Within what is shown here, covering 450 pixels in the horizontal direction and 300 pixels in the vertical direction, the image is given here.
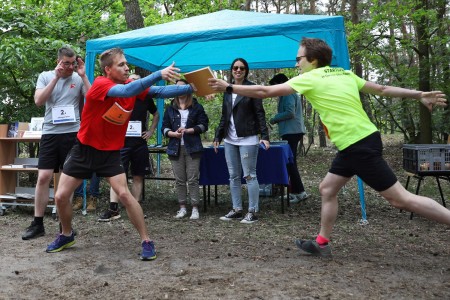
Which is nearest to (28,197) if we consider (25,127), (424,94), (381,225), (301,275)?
(25,127)

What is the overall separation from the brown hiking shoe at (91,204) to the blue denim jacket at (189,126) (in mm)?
1444

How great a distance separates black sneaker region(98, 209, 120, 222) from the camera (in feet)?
18.9

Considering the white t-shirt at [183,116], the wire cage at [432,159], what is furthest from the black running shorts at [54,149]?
the wire cage at [432,159]

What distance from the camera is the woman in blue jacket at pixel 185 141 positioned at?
231 inches

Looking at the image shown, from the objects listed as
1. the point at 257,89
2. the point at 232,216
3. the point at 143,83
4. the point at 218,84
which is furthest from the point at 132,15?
the point at 257,89

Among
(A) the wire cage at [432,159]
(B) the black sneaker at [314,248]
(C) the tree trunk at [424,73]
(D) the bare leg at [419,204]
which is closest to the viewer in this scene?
(D) the bare leg at [419,204]

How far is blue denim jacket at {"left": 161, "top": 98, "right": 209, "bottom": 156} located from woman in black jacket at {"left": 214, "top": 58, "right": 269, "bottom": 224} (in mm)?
330

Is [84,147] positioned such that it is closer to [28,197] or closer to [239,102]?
[239,102]

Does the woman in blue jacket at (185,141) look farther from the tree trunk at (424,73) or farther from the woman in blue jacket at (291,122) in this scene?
the tree trunk at (424,73)

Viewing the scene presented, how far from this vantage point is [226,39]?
17.8 ft

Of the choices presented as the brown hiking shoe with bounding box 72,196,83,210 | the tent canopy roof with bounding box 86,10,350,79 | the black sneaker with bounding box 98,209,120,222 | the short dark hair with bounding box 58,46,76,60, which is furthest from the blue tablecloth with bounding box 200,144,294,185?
the short dark hair with bounding box 58,46,76,60

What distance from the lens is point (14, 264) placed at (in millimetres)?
3906

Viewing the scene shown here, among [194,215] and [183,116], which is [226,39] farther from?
[194,215]

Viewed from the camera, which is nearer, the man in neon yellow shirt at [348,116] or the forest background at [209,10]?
the man in neon yellow shirt at [348,116]
